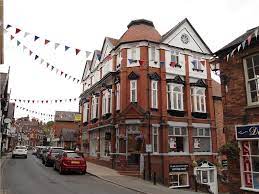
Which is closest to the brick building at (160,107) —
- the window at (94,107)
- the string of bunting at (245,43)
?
the window at (94,107)

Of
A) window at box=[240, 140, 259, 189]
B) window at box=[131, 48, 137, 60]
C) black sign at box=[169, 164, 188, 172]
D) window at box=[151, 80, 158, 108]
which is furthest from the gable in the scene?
window at box=[240, 140, 259, 189]

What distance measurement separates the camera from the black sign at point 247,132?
11234 millimetres

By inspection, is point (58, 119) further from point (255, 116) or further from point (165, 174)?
point (255, 116)

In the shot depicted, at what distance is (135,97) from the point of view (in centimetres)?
2414

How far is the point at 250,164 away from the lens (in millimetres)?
11609

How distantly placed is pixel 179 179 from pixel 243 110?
45.1ft

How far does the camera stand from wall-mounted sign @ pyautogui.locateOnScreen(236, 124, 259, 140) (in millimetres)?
11234

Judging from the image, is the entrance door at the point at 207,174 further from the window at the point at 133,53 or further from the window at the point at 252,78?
the window at the point at 252,78

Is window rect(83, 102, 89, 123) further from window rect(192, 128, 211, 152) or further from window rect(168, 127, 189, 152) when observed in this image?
window rect(192, 128, 211, 152)

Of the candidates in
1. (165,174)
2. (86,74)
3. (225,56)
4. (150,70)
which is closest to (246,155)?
(225,56)

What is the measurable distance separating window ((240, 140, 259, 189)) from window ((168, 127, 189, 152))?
40.9 feet

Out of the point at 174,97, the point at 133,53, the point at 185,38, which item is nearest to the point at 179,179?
the point at 174,97

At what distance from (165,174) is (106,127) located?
6767 millimetres

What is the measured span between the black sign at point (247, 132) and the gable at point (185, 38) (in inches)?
602
